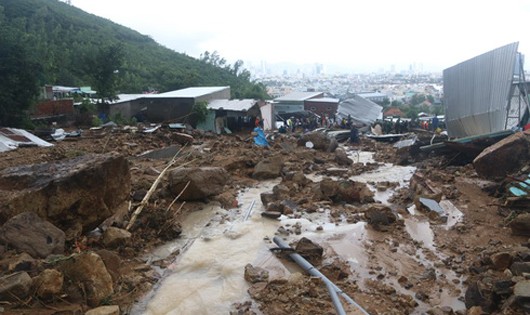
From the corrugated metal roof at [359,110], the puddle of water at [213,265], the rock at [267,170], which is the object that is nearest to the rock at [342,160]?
the rock at [267,170]

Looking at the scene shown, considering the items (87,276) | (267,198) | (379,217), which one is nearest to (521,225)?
(379,217)

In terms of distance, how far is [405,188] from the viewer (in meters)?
10.9

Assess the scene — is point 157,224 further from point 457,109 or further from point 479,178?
point 457,109

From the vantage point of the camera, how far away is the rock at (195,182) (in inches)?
336

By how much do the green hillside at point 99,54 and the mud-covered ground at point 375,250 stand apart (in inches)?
614

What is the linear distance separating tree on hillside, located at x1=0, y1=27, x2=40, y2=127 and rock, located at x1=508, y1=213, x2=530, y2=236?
15745 millimetres

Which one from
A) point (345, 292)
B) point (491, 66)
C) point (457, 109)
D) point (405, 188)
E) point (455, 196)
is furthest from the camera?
point (457, 109)

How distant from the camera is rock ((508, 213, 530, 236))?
682 centimetres

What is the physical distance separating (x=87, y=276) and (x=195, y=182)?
422cm

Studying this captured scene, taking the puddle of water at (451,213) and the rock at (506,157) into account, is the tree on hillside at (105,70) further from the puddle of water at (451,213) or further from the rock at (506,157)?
the puddle of water at (451,213)

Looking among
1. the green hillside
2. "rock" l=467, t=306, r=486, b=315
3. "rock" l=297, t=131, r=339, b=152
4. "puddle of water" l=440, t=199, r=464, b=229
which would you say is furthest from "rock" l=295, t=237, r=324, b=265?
the green hillside

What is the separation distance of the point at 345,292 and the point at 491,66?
1246 centimetres

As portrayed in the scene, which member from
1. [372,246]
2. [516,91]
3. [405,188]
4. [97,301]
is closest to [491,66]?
[516,91]

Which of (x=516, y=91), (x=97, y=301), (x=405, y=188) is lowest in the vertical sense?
(x=405, y=188)
